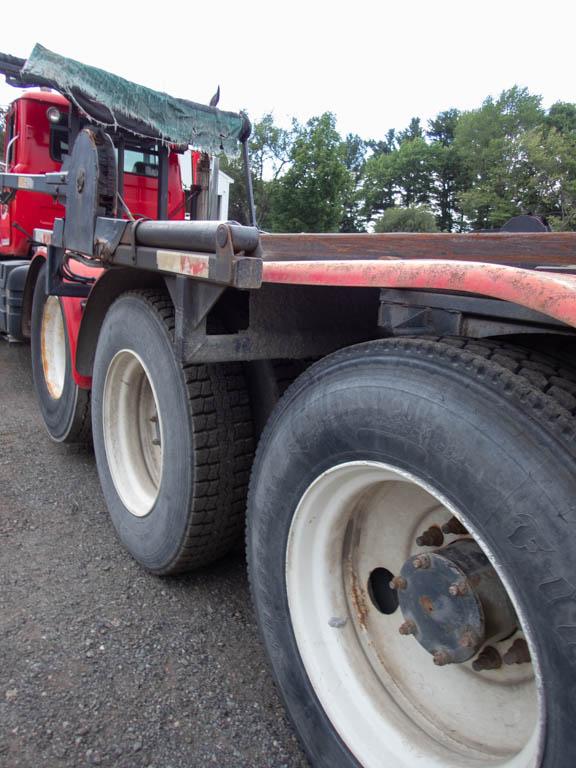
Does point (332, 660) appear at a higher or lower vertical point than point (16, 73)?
lower

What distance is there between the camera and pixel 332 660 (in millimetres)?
1649

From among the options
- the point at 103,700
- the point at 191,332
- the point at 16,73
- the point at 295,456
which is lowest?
the point at 103,700

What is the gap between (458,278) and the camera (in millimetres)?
1191

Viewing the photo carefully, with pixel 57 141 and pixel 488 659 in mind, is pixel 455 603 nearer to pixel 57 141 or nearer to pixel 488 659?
pixel 488 659

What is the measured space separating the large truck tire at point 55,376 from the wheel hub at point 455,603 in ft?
8.95

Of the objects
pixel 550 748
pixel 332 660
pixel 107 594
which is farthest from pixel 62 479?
pixel 550 748

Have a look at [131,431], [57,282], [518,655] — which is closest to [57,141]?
[57,282]

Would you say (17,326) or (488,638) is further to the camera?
(17,326)

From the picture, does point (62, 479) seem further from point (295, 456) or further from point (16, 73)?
point (16, 73)

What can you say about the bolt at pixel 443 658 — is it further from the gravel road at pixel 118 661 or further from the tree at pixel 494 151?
A: the tree at pixel 494 151

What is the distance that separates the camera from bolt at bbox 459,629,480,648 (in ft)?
4.33

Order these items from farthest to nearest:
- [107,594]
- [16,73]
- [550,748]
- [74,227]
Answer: [16,73]
[74,227]
[107,594]
[550,748]

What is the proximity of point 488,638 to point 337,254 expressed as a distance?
2.19 m

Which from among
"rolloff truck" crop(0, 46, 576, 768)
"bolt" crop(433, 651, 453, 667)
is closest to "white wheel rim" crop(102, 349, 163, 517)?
"rolloff truck" crop(0, 46, 576, 768)
